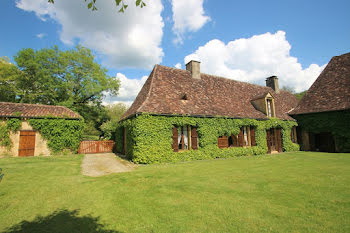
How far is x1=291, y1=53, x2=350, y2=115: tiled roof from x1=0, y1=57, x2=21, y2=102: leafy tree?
37733 millimetres

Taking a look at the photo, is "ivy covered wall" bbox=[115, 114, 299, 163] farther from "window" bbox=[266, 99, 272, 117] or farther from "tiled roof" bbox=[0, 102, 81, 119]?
"tiled roof" bbox=[0, 102, 81, 119]

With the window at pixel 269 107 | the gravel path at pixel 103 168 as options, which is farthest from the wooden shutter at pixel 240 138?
the gravel path at pixel 103 168

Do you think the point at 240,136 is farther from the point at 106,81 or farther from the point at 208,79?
the point at 106,81

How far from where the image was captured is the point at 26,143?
14.7 metres

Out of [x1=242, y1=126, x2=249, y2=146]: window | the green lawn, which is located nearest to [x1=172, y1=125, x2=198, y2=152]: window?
[x1=242, y1=126, x2=249, y2=146]: window

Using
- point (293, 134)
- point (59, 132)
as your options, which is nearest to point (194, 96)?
point (59, 132)

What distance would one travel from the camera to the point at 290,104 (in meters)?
21.9

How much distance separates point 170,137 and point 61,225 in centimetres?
895

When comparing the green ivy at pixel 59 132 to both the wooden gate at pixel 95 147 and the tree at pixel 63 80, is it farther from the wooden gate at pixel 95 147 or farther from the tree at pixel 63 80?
the tree at pixel 63 80

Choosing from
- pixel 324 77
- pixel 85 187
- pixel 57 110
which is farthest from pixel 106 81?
pixel 324 77

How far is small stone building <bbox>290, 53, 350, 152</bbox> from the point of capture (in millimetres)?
16078

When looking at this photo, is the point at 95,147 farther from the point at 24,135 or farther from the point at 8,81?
the point at 8,81

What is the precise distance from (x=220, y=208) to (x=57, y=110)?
18746 mm

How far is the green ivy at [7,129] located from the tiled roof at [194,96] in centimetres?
877
